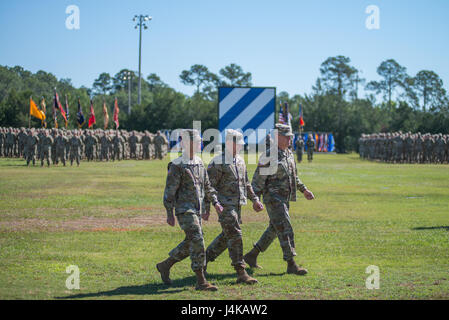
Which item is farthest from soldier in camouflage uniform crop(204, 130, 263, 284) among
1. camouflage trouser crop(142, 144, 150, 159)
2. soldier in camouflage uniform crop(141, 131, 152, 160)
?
camouflage trouser crop(142, 144, 150, 159)

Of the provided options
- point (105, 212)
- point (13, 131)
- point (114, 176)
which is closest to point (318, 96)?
point (13, 131)

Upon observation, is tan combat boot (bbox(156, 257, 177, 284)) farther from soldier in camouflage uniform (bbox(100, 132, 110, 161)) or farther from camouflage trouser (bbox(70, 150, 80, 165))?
soldier in camouflage uniform (bbox(100, 132, 110, 161))

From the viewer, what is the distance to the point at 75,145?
36.8 m

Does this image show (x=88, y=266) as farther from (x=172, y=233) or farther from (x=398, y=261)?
(x=398, y=261)

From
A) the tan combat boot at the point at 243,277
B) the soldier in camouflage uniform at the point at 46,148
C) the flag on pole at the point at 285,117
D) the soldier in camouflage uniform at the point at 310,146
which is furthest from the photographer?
the soldier in camouflage uniform at the point at 310,146

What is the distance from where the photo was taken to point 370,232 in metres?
12.6

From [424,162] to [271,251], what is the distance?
39.4 metres

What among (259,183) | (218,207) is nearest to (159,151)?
(259,183)

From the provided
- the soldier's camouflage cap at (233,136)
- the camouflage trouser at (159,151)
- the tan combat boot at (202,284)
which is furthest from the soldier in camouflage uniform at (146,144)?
the tan combat boot at (202,284)

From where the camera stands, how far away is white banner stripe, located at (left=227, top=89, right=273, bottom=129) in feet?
105

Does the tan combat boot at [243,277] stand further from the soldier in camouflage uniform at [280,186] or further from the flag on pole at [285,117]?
the flag on pole at [285,117]

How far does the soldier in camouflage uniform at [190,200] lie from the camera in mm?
7547

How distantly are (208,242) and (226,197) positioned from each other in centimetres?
337

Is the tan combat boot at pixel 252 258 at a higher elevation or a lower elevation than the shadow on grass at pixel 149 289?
higher
